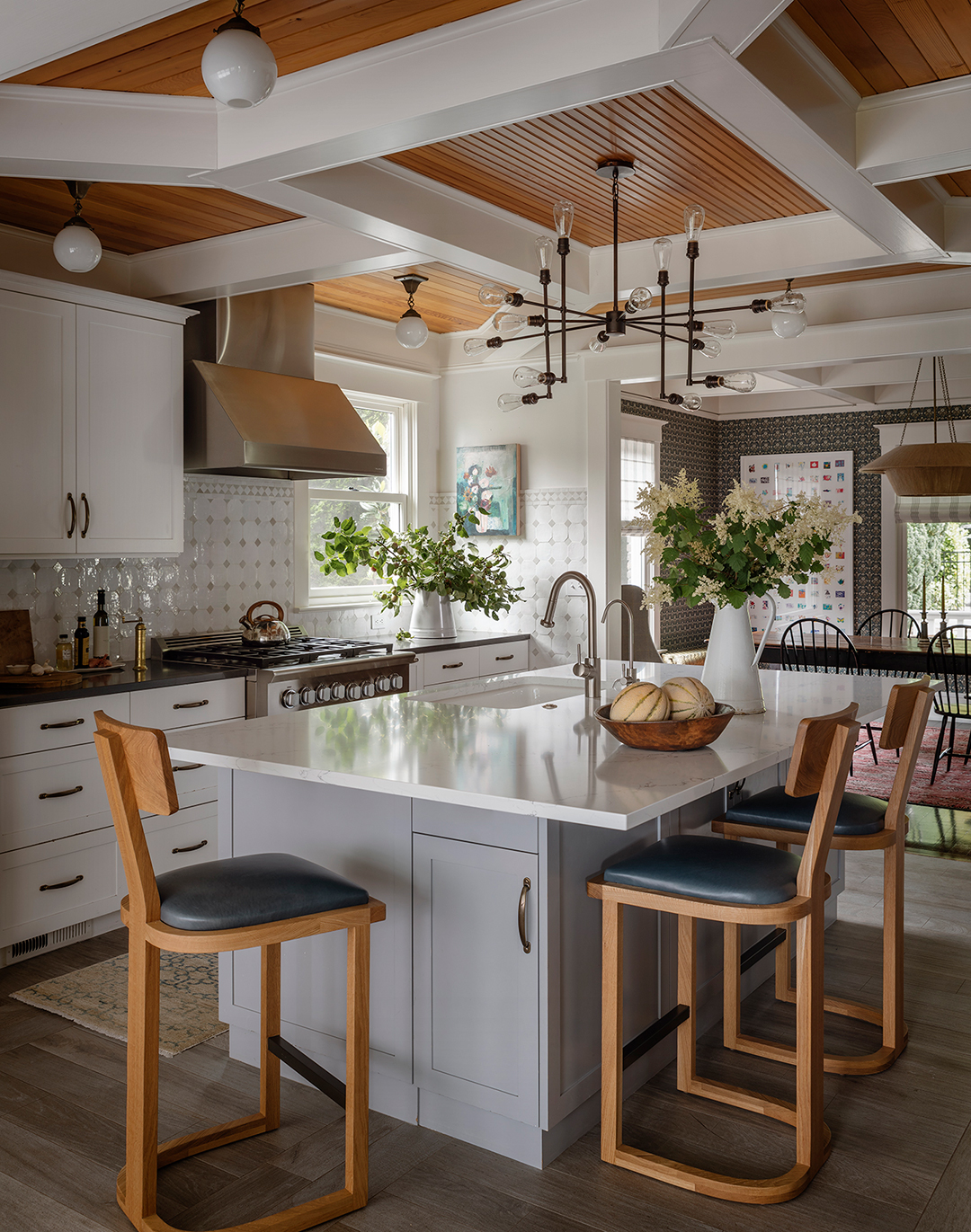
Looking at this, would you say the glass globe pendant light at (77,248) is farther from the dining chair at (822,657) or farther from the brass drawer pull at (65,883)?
the dining chair at (822,657)

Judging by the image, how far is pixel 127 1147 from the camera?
2010 mm

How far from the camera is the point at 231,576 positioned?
16.6 ft

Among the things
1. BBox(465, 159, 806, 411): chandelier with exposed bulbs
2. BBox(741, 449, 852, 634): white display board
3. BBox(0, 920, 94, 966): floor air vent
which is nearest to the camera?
BBox(465, 159, 806, 411): chandelier with exposed bulbs

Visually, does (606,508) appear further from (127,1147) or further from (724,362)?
(127,1147)

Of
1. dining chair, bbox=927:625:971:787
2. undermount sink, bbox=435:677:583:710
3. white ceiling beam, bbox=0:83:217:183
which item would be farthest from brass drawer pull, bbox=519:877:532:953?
dining chair, bbox=927:625:971:787

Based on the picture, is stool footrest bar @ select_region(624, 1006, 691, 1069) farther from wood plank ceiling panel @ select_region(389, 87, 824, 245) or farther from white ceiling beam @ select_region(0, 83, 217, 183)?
white ceiling beam @ select_region(0, 83, 217, 183)

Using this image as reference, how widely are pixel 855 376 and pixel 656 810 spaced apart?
643 cm

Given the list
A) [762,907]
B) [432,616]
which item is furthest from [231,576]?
[762,907]

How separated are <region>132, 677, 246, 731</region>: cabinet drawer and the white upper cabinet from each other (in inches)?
25.3

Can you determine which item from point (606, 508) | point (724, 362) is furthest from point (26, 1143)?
point (724, 362)

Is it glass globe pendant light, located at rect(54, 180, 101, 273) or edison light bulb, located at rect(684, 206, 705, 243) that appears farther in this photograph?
glass globe pendant light, located at rect(54, 180, 101, 273)

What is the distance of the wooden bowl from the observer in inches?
94.5

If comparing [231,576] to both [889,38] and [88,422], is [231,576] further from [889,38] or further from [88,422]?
[889,38]

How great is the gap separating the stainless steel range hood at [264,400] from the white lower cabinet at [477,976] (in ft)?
8.12
